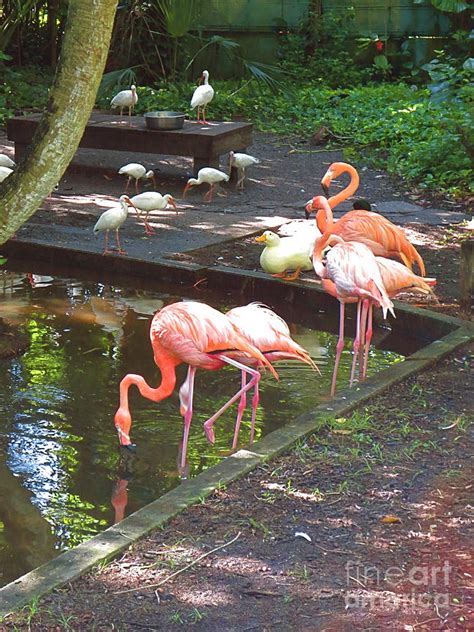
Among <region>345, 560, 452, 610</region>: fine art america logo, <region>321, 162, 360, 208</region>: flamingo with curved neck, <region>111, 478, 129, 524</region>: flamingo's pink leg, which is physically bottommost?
<region>111, 478, 129, 524</region>: flamingo's pink leg

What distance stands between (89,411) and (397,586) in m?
A: 2.47

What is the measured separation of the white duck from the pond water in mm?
332

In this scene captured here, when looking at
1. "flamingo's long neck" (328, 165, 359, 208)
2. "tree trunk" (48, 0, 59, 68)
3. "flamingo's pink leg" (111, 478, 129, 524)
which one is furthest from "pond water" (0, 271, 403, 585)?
"tree trunk" (48, 0, 59, 68)

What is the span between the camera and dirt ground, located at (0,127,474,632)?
10.6 feet

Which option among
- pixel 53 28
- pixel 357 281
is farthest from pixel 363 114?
pixel 357 281

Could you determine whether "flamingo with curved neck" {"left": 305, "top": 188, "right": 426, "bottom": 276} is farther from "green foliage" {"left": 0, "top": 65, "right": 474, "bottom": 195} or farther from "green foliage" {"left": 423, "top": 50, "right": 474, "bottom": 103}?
"green foliage" {"left": 423, "top": 50, "right": 474, "bottom": 103}

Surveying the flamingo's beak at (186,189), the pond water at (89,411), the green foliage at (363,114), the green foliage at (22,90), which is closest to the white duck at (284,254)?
the pond water at (89,411)

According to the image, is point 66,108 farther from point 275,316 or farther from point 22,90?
point 22,90

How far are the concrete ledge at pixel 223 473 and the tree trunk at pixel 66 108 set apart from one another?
1.96 m

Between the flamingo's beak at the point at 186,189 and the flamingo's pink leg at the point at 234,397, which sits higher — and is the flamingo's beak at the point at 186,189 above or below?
above

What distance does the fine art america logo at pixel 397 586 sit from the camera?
3.33m

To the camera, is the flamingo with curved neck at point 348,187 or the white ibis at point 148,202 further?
the white ibis at point 148,202

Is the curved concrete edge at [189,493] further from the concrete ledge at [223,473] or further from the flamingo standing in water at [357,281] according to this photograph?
the flamingo standing in water at [357,281]

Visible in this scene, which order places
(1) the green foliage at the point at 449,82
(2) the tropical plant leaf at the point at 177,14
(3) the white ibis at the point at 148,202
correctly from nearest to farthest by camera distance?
(3) the white ibis at the point at 148,202 → (1) the green foliage at the point at 449,82 → (2) the tropical plant leaf at the point at 177,14
